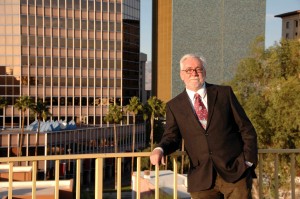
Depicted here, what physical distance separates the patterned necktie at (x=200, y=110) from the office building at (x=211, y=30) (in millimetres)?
110813

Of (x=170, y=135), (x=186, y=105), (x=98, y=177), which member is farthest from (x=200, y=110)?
(x=98, y=177)

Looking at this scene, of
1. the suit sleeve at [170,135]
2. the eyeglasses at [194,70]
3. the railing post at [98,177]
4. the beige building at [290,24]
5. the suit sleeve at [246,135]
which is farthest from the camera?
the beige building at [290,24]

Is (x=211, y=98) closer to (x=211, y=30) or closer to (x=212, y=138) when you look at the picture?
(x=212, y=138)

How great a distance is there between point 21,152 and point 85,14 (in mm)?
34980

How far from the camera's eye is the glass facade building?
75.6 m

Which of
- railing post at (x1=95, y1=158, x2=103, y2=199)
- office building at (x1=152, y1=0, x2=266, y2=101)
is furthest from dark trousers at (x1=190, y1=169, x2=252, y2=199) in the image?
office building at (x1=152, y1=0, x2=266, y2=101)

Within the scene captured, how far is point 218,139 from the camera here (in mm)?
4035

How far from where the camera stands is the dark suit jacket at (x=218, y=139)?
4.03 m

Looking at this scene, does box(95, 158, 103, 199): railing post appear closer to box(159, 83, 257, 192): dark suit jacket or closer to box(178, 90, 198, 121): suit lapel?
box(159, 83, 257, 192): dark suit jacket

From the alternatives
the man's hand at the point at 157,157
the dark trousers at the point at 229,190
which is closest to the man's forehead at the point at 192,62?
the man's hand at the point at 157,157

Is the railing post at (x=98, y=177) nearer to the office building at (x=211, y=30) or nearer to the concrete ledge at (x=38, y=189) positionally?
the concrete ledge at (x=38, y=189)

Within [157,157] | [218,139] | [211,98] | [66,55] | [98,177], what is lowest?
[98,177]

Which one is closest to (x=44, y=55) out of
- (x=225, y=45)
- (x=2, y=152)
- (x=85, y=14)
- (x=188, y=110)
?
(x=85, y=14)

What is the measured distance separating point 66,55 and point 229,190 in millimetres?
76358
